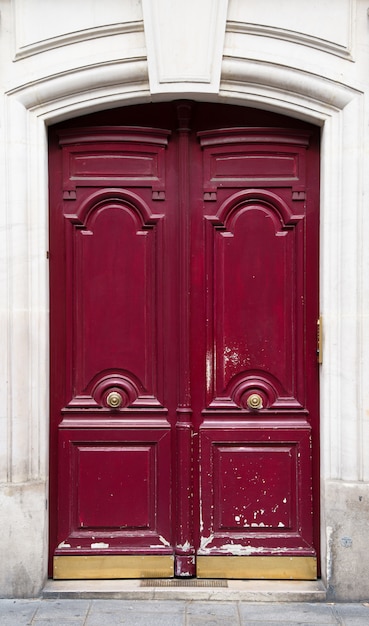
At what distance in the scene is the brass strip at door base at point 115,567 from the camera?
210 inches

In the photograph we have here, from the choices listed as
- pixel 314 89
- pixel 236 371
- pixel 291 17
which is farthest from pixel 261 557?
pixel 291 17

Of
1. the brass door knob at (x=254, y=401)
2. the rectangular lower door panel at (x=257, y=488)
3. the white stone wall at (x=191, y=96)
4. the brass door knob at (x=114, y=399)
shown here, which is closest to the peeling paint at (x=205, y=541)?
the rectangular lower door panel at (x=257, y=488)

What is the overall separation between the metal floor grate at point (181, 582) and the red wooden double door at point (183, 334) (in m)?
0.11

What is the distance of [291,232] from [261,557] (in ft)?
7.30

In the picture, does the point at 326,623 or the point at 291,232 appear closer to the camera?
the point at 326,623

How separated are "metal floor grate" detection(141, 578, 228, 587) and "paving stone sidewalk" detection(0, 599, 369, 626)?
0.15 meters

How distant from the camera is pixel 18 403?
520 centimetres

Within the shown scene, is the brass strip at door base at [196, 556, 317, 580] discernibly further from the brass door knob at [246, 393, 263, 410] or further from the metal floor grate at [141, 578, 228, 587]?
the brass door knob at [246, 393, 263, 410]

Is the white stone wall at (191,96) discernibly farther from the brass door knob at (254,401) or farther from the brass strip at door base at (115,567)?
the brass door knob at (254,401)

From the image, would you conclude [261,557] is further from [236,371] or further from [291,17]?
[291,17]

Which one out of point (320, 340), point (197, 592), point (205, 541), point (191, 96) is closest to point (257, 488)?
point (205, 541)

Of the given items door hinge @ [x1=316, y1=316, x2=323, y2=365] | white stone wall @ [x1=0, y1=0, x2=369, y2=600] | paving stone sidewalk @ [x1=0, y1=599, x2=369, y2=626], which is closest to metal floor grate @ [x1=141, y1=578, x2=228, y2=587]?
paving stone sidewalk @ [x1=0, y1=599, x2=369, y2=626]

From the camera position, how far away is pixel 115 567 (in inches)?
211

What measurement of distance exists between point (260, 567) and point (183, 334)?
1665 mm
